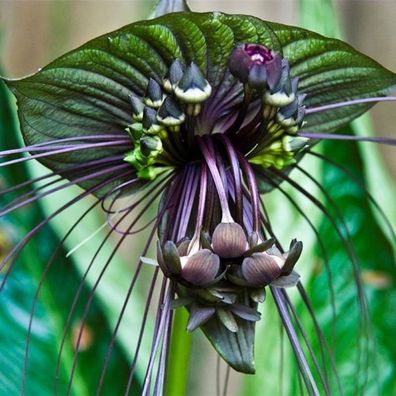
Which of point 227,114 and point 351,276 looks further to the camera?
point 351,276

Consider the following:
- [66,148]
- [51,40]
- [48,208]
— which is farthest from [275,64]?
[51,40]

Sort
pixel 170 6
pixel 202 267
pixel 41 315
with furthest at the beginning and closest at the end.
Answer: pixel 41 315 → pixel 170 6 → pixel 202 267

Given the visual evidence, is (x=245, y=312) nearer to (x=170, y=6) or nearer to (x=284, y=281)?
(x=284, y=281)

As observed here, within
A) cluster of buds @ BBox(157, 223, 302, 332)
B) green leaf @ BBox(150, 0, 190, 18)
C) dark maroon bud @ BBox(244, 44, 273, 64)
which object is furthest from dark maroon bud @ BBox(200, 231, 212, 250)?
green leaf @ BBox(150, 0, 190, 18)

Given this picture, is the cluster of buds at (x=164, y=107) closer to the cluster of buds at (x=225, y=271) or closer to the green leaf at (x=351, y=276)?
the cluster of buds at (x=225, y=271)

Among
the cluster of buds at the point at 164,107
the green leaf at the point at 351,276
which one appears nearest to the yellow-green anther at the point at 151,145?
the cluster of buds at the point at 164,107

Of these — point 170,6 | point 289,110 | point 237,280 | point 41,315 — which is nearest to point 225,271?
point 237,280

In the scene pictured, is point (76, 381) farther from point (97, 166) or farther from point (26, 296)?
point (97, 166)

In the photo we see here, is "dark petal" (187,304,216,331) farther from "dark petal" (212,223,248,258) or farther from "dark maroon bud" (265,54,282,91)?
"dark maroon bud" (265,54,282,91)
